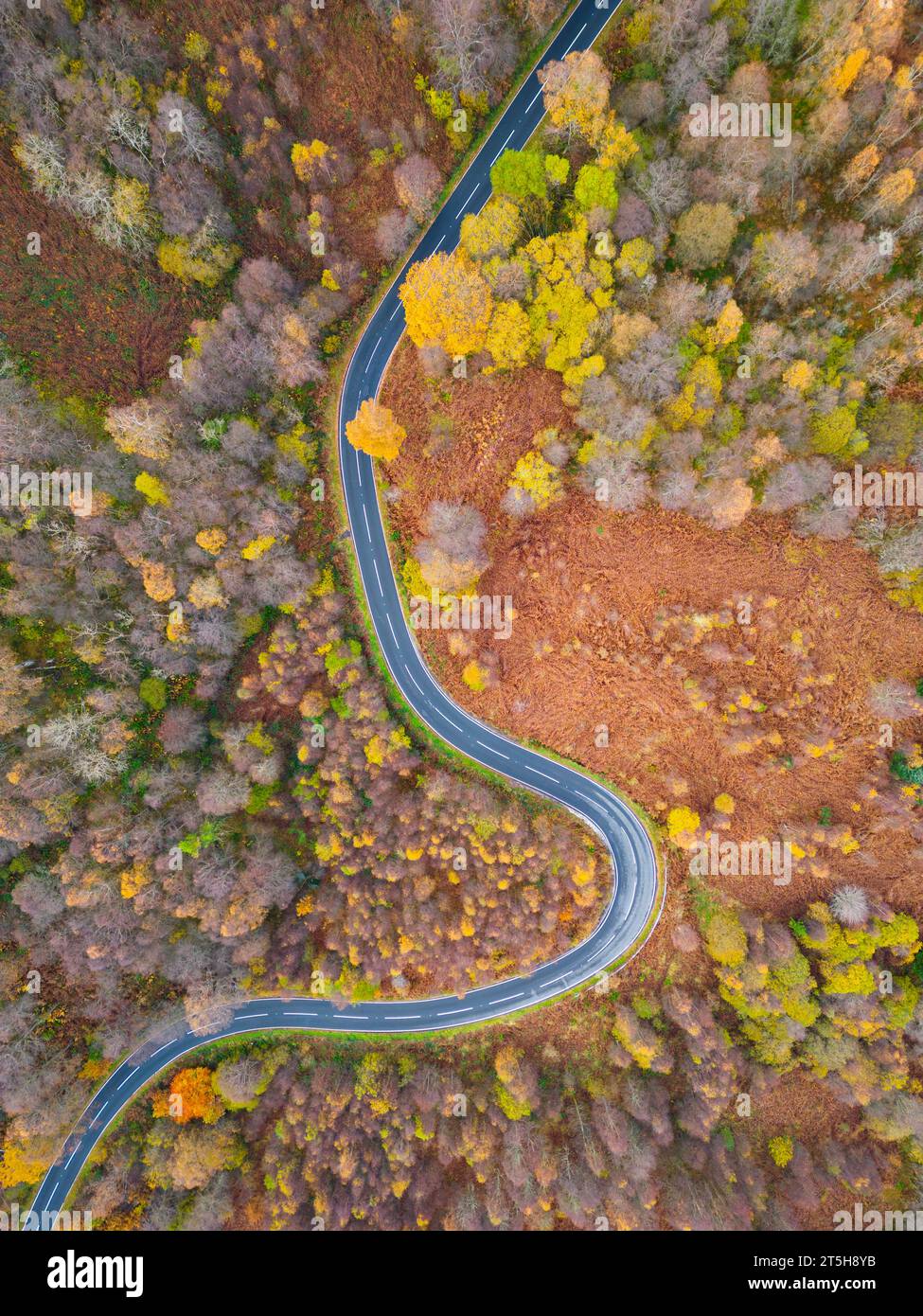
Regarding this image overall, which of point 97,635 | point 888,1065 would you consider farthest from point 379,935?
point 888,1065

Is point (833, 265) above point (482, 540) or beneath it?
above

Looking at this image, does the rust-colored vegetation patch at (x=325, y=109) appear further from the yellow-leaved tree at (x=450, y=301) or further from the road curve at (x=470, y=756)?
the yellow-leaved tree at (x=450, y=301)

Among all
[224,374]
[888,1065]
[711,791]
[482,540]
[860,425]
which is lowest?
[888,1065]

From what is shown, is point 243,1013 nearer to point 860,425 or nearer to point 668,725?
point 668,725

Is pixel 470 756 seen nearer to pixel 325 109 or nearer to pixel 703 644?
pixel 703 644

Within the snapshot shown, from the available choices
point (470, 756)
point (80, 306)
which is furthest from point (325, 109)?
point (470, 756)

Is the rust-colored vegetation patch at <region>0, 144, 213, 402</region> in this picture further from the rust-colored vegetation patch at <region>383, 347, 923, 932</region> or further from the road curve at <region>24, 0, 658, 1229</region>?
the rust-colored vegetation patch at <region>383, 347, 923, 932</region>

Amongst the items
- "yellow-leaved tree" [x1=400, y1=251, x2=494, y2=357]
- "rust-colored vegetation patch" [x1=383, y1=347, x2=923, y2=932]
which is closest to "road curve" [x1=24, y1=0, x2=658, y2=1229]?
"rust-colored vegetation patch" [x1=383, y1=347, x2=923, y2=932]
